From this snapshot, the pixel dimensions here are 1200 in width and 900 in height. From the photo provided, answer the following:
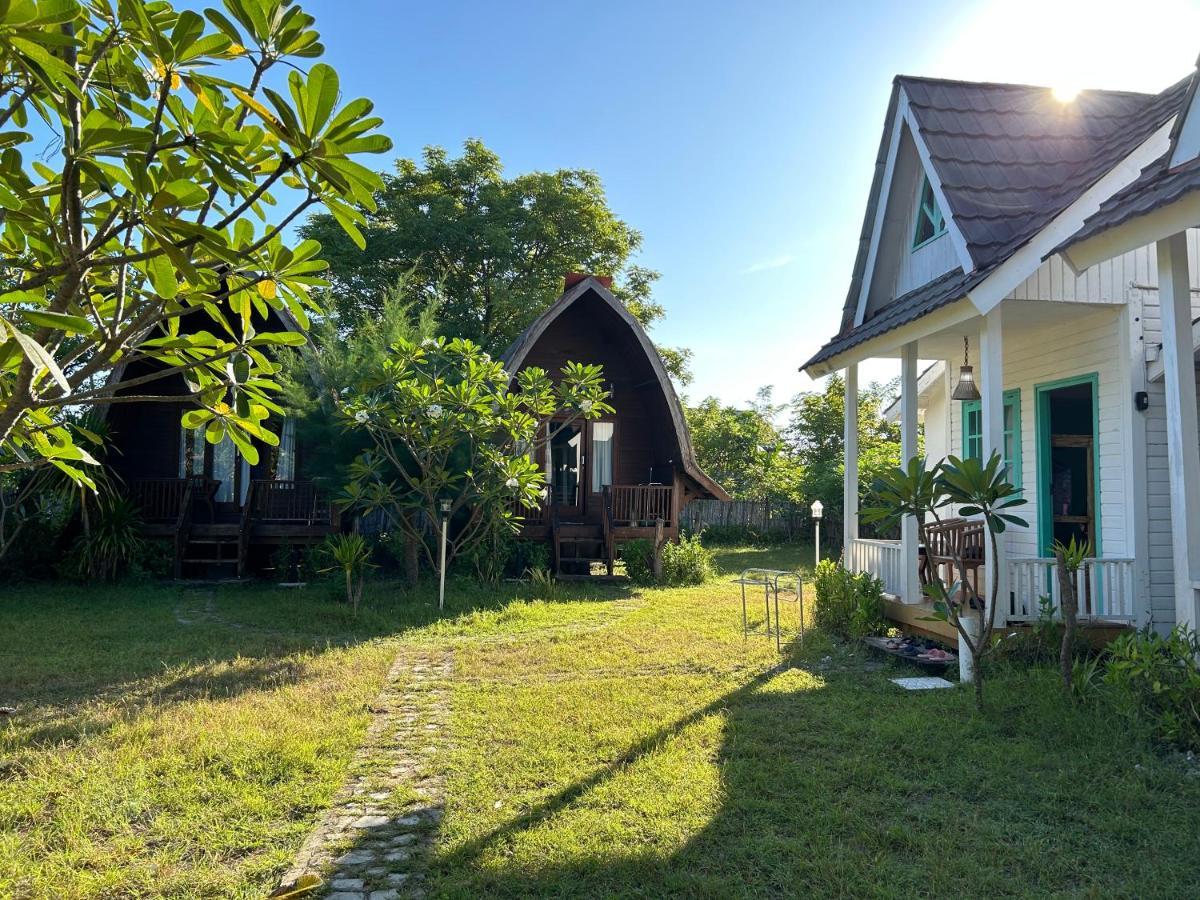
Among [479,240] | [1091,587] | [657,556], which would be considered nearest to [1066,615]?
[1091,587]

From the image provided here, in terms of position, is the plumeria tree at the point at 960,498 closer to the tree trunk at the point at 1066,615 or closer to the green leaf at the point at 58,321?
the tree trunk at the point at 1066,615

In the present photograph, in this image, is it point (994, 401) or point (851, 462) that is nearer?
point (994, 401)

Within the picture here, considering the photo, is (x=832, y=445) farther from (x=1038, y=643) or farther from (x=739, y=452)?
(x=1038, y=643)

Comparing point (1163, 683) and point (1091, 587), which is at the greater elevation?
point (1091, 587)

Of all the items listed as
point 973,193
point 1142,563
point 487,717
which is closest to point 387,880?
point 487,717

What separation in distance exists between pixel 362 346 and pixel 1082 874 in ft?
38.1

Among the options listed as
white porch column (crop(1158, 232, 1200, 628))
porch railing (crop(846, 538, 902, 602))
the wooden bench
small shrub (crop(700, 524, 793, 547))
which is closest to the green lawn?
porch railing (crop(846, 538, 902, 602))

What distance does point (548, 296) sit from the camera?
23.5m

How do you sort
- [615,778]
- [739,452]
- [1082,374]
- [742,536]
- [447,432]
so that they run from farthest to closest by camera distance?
[739,452] < [742,536] < [447,432] < [1082,374] < [615,778]

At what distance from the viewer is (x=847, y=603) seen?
840cm

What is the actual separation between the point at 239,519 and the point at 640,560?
7.05m

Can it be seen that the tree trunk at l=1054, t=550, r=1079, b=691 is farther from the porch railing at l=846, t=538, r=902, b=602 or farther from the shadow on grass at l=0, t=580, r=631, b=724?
the shadow on grass at l=0, t=580, r=631, b=724

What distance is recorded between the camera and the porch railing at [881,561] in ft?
26.4

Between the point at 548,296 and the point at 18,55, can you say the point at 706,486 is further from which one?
the point at 18,55
